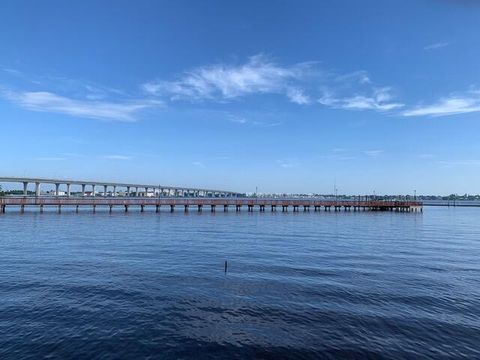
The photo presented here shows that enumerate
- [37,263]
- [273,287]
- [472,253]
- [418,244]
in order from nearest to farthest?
1. [273,287]
2. [37,263]
3. [472,253]
4. [418,244]

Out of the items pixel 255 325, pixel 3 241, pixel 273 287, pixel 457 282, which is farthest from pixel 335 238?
pixel 3 241

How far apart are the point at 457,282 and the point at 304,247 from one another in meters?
14.1

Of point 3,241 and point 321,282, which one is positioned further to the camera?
point 3,241

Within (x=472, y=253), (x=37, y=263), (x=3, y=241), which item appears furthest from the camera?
(x=3, y=241)

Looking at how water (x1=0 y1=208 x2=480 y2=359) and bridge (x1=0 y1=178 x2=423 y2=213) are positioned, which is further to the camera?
bridge (x1=0 y1=178 x2=423 y2=213)

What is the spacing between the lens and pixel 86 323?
13.5m

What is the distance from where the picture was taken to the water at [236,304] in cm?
1180

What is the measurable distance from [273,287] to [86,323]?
927 centimetres

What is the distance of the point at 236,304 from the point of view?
52.6 ft

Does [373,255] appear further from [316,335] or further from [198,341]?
[198,341]

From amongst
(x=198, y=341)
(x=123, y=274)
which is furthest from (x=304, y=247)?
(x=198, y=341)

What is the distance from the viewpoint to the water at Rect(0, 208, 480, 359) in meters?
11.8

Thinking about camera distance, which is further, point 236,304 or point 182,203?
point 182,203

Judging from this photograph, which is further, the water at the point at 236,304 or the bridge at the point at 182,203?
the bridge at the point at 182,203
